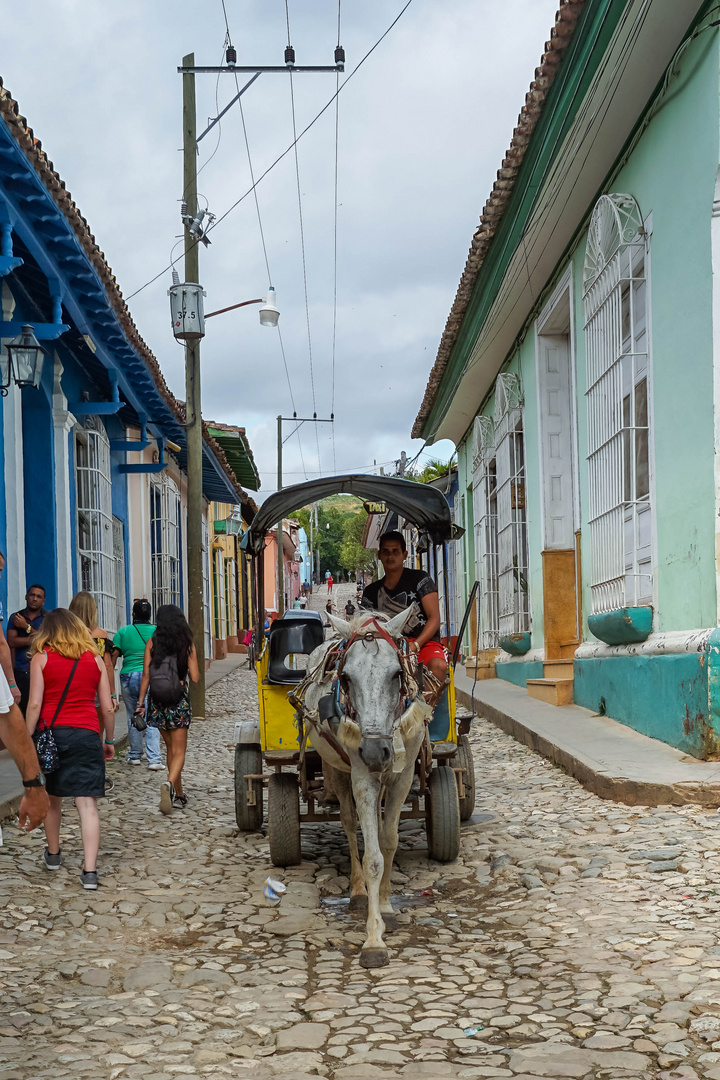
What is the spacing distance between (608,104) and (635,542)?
317 cm

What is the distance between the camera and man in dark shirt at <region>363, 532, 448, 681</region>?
19.2ft

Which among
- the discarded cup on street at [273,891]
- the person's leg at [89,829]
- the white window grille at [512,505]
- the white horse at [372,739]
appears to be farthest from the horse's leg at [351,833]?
the white window grille at [512,505]

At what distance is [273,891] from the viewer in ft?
17.4

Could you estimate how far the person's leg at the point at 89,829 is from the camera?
5.53m

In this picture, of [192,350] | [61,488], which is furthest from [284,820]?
[192,350]

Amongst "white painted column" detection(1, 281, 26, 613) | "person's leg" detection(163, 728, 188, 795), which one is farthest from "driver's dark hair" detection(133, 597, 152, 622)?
"person's leg" detection(163, 728, 188, 795)

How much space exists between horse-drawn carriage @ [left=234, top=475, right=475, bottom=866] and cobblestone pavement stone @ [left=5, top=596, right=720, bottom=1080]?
23 centimetres

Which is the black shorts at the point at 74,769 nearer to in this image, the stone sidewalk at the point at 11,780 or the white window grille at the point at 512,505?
the stone sidewalk at the point at 11,780

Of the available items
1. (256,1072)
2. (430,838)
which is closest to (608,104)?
(430,838)

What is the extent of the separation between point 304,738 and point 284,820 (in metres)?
0.49

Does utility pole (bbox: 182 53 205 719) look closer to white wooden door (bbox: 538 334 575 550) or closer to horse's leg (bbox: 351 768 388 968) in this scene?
white wooden door (bbox: 538 334 575 550)

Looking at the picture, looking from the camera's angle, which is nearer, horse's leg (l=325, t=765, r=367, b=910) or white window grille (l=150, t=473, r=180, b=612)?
horse's leg (l=325, t=765, r=367, b=910)

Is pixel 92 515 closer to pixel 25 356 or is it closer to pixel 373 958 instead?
pixel 25 356

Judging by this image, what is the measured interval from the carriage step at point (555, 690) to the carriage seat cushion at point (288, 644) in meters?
4.77
